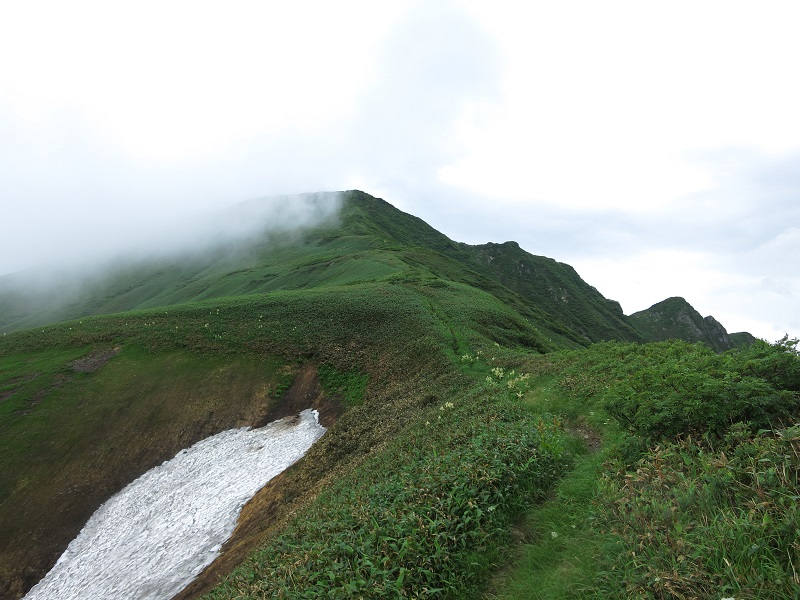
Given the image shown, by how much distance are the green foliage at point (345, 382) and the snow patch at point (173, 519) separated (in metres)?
3.67

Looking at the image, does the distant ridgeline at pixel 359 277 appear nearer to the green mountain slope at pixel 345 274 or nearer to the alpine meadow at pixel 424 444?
the green mountain slope at pixel 345 274

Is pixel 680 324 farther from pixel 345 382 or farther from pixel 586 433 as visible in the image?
pixel 586 433

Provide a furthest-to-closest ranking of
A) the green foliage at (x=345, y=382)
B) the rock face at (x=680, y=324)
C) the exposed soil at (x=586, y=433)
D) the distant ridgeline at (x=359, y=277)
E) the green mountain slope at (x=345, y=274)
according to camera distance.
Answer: the rock face at (x=680, y=324)
the green mountain slope at (x=345, y=274)
the distant ridgeline at (x=359, y=277)
the green foliage at (x=345, y=382)
the exposed soil at (x=586, y=433)

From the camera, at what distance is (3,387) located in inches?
1326

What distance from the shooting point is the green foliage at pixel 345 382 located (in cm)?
3216

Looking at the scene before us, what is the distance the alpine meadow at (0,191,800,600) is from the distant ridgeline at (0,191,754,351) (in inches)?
616

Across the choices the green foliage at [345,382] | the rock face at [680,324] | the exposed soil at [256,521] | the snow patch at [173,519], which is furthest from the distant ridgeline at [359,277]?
the exposed soil at [256,521]

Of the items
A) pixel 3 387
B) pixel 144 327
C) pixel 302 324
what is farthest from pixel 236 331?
pixel 3 387

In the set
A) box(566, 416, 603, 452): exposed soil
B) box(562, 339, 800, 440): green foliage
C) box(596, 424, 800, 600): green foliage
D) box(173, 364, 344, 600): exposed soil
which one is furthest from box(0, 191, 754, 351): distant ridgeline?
box(596, 424, 800, 600): green foliage

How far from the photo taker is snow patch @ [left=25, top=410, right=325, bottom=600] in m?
18.8

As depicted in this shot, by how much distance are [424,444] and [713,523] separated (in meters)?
10.4

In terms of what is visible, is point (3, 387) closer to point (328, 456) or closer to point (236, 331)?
point (236, 331)

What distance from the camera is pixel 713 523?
4.99 m

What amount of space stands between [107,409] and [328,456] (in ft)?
70.2
